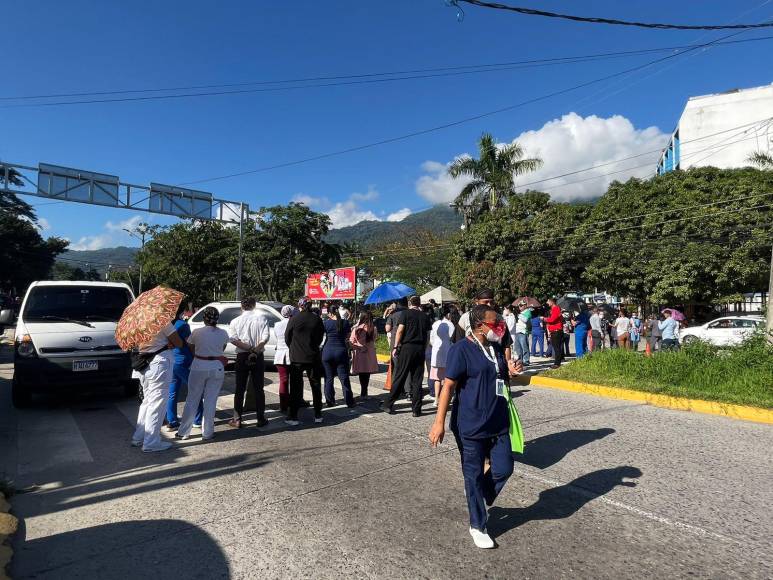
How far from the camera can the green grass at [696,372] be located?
27.6ft

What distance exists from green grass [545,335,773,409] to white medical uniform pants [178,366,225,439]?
697 cm

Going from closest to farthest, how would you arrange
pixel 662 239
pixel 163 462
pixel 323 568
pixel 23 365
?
pixel 323 568, pixel 163 462, pixel 23 365, pixel 662 239

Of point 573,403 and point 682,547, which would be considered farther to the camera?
point 573,403

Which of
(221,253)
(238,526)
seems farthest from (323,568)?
(221,253)

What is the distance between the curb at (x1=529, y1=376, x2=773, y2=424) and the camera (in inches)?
294

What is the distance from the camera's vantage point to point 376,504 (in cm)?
425

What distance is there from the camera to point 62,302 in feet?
27.5

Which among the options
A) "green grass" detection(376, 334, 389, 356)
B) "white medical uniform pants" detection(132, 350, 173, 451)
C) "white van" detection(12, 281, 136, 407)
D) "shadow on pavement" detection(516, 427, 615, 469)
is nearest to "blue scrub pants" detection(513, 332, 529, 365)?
"green grass" detection(376, 334, 389, 356)

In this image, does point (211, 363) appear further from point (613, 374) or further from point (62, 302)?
point (613, 374)

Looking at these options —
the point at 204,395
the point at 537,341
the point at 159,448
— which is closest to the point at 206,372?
the point at 204,395

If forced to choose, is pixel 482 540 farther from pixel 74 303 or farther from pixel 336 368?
pixel 74 303

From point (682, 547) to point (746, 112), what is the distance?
5749 cm

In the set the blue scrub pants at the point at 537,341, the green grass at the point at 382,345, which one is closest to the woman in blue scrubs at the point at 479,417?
the blue scrub pants at the point at 537,341

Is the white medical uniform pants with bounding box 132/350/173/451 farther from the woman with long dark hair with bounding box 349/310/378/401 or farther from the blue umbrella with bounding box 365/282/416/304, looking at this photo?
the blue umbrella with bounding box 365/282/416/304
